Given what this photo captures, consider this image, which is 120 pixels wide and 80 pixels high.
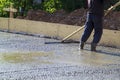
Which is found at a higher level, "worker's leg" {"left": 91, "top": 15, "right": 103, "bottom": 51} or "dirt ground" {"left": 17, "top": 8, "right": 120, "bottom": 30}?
"worker's leg" {"left": 91, "top": 15, "right": 103, "bottom": 51}

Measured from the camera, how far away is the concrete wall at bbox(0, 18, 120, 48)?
1208cm

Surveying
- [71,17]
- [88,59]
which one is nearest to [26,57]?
[88,59]

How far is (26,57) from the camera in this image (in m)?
9.58

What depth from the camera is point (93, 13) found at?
438 inches

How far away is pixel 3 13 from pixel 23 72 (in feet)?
36.4

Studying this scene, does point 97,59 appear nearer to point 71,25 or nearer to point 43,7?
point 71,25

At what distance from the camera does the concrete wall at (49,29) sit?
12078 millimetres

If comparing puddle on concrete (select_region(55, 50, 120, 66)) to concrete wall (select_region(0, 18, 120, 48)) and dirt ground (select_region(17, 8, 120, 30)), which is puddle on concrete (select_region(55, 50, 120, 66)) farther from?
dirt ground (select_region(17, 8, 120, 30))

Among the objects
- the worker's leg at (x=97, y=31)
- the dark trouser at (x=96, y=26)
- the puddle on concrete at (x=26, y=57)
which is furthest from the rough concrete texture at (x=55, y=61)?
the dark trouser at (x=96, y=26)

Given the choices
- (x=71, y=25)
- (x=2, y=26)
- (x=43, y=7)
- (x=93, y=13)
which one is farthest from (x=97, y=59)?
(x=43, y=7)

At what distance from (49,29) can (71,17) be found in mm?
962

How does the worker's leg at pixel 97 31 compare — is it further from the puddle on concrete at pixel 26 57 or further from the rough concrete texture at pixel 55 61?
the puddle on concrete at pixel 26 57

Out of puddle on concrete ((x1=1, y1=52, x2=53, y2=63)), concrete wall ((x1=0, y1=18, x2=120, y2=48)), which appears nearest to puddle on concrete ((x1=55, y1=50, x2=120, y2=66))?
puddle on concrete ((x1=1, y1=52, x2=53, y2=63))

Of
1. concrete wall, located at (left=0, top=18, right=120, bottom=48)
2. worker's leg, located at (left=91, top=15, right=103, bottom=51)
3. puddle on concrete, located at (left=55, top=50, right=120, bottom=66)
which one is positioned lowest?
concrete wall, located at (left=0, top=18, right=120, bottom=48)
